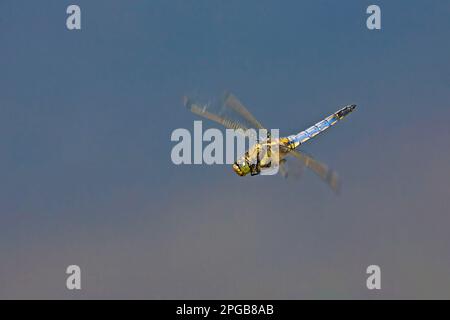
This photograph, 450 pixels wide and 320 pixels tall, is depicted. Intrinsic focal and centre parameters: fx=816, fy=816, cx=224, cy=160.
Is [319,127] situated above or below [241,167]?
above

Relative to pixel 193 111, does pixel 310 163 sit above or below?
below

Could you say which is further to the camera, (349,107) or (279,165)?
(349,107)

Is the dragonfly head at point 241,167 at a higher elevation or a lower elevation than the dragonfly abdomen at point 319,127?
lower

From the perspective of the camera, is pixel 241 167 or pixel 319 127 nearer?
pixel 241 167

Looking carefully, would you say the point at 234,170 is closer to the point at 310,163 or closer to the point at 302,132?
the point at 310,163

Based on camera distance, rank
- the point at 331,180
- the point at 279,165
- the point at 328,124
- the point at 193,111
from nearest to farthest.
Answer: the point at 331,180
the point at 193,111
the point at 279,165
the point at 328,124

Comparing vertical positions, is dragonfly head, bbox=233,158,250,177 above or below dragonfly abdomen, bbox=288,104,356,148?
below

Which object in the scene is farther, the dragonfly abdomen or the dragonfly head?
the dragonfly abdomen

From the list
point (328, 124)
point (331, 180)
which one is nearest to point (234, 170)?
point (331, 180)

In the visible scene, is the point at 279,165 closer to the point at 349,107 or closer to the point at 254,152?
the point at 254,152

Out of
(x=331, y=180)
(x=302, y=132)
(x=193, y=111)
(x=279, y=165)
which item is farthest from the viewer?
(x=302, y=132)

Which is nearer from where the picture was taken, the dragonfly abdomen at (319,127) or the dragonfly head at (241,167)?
the dragonfly head at (241,167)
